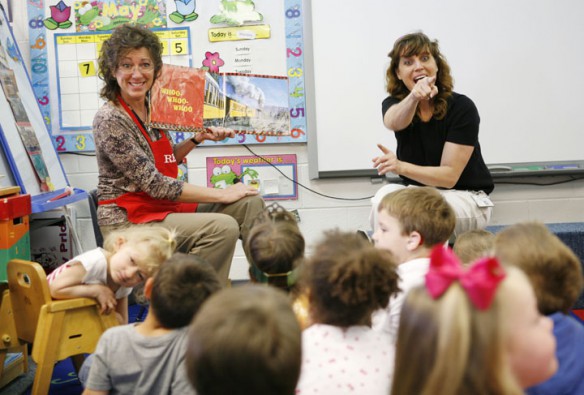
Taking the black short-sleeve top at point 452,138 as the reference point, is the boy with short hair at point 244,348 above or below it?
below

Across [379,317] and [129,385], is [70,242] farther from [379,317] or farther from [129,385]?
[379,317]

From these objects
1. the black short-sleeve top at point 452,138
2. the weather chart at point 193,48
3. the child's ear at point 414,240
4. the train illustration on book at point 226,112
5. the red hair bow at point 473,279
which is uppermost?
the weather chart at point 193,48

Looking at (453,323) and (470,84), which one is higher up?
(470,84)

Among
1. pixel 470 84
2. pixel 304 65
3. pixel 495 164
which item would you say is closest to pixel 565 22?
pixel 470 84

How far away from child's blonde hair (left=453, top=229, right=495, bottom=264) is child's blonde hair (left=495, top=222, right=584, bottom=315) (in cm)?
47

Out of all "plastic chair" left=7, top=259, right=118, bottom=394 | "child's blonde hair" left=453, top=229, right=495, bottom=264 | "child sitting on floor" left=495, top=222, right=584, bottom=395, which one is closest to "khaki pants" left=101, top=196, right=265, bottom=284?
"plastic chair" left=7, top=259, right=118, bottom=394

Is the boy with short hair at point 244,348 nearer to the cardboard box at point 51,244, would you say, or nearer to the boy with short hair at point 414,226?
the boy with short hair at point 414,226

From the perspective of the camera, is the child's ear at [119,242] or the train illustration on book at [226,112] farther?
the train illustration on book at [226,112]

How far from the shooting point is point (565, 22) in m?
3.26

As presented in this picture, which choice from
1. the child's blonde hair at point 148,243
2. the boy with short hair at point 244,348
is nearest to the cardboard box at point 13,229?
the child's blonde hair at point 148,243

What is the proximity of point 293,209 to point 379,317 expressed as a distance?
1.94m

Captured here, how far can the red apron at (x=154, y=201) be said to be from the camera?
2.23 meters

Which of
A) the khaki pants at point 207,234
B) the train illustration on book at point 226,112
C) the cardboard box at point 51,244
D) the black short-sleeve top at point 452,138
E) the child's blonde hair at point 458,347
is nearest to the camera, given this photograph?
the child's blonde hair at point 458,347

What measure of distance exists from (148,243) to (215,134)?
2.63ft
